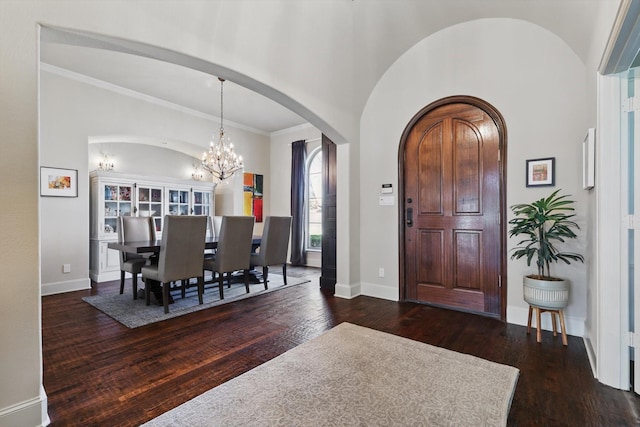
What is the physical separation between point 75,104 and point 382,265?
4880 millimetres

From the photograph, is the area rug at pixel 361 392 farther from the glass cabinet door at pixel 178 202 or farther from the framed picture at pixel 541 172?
the glass cabinet door at pixel 178 202

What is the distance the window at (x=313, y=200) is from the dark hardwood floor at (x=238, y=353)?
2855mm

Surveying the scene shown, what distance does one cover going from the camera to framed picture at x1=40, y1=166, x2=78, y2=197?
4137 millimetres

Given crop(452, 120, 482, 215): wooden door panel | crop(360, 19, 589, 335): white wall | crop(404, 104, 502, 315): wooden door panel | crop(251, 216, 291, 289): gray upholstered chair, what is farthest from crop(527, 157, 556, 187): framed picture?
crop(251, 216, 291, 289): gray upholstered chair

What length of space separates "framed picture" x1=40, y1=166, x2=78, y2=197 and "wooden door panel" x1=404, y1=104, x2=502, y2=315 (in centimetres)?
463

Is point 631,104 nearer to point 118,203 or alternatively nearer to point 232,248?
point 232,248

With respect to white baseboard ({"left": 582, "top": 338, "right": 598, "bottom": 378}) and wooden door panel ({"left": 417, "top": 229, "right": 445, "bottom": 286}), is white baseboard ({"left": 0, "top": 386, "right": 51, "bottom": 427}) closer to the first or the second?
white baseboard ({"left": 582, "top": 338, "right": 598, "bottom": 378})

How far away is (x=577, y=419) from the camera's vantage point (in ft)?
5.33

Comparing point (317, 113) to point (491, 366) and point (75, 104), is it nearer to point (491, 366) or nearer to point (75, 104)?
point (491, 366)

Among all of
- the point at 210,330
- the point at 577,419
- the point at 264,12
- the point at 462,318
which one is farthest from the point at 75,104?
the point at 577,419

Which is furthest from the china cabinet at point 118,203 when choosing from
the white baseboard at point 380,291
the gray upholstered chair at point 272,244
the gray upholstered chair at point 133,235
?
the white baseboard at point 380,291

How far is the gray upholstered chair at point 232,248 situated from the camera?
3916 millimetres

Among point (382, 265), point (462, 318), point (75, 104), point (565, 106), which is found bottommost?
point (462, 318)

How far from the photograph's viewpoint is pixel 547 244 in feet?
8.64
